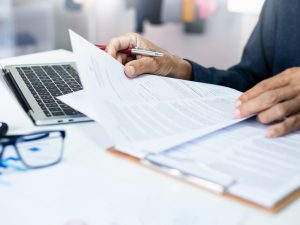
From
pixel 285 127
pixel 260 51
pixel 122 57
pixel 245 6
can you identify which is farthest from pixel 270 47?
pixel 245 6

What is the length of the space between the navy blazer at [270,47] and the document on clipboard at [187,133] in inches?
13.0

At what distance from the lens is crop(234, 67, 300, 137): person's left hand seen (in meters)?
0.75

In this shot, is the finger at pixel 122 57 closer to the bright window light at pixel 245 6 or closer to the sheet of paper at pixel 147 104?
the sheet of paper at pixel 147 104

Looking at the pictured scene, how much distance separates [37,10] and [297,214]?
225cm

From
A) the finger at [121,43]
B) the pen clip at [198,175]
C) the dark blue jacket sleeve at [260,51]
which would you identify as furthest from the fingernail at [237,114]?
the dark blue jacket sleeve at [260,51]

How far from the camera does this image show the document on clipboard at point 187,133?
22.8 inches

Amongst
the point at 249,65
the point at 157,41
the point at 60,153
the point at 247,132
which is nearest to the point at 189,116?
the point at 247,132

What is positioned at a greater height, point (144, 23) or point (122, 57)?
point (122, 57)

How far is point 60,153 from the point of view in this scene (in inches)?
26.3

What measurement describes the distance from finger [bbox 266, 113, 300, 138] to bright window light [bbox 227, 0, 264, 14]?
156 cm

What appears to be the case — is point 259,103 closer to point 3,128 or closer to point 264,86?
point 264,86

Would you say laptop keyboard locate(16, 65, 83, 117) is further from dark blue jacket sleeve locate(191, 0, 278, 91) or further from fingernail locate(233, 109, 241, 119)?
dark blue jacket sleeve locate(191, 0, 278, 91)

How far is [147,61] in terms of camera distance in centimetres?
94

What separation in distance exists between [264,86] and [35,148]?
0.40 meters
